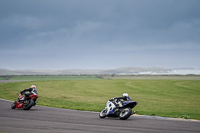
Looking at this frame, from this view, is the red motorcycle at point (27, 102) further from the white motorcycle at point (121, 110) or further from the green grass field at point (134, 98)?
the white motorcycle at point (121, 110)

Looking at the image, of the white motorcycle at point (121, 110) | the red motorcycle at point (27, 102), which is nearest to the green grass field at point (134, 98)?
the red motorcycle at point (27, 102)

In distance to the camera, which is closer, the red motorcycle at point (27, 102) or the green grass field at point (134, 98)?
the red motorcycle at point (27, 102)

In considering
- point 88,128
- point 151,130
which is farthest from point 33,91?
point 151,130

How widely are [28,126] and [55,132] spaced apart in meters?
1.76

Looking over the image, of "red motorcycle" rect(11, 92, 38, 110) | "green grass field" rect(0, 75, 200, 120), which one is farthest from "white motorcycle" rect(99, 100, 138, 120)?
"red motorcycle" rect(11, 92, 38, 110)

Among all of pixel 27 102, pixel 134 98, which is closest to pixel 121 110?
pixel 27 102

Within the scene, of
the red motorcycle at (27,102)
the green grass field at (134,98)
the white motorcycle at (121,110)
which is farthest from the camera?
the green grass field at (134,98)

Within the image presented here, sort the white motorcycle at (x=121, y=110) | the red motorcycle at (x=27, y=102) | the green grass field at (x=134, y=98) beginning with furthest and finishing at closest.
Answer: the green grass field at (x=134, y=98) → the red motorcycle at (x=27, y=102) → the white motorcycle at (x=121, y=110)

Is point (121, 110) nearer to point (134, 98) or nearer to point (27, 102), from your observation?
point (27, 102)

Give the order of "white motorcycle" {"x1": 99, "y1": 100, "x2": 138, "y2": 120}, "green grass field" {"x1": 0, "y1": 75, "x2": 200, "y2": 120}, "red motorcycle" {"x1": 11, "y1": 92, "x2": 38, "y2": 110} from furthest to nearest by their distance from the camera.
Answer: "green grass field" {"x1": 0, "y1": 75, "x2": 200, "y2": 120} → "red motorcycle" {"x1": 11, "y1": 92, "x2": 38, "y2": 110} → "white motorcycle" {"x1": 99, "y1": 100, "x2": 138, "y2": 120}

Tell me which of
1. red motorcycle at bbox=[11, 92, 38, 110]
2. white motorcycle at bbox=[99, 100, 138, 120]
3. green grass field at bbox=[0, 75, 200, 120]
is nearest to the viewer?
white motorcycle at bbox=[99, 100, 138, 120]

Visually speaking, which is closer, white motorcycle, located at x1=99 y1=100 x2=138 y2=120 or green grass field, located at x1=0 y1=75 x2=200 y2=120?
white motorcycle, located at x1=99 y1=100 x2=138 y2=120

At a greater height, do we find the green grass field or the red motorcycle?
the red motorcycle

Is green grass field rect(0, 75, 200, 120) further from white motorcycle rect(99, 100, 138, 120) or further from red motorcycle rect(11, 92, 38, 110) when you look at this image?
white motorcycle rect(99, 100, 138, 120)
